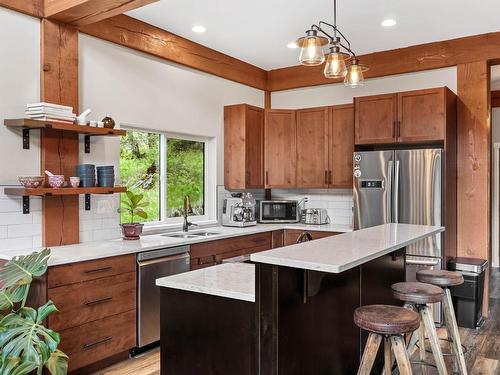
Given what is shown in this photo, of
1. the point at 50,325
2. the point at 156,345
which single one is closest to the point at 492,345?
the point at 156,345

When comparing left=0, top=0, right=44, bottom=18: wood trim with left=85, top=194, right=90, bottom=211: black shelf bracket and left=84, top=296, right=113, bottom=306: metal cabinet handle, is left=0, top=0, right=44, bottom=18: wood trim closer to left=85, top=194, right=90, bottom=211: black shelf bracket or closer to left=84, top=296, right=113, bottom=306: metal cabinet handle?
left=85, top=194, right=90, bottom=211: black shelf bracket

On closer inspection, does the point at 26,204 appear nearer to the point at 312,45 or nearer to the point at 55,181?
the point at 55,181

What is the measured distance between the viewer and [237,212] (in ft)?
16.5

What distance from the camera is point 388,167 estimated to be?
4391 millimetres

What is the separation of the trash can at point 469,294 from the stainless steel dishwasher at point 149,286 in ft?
8.69

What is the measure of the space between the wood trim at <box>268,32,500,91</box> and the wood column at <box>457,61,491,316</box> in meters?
0.11

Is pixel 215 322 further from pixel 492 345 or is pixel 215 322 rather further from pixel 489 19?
pixel 489 19

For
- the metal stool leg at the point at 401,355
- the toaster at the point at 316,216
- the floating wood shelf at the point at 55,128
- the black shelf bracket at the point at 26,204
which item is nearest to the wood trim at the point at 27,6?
the floating wood shelf at the point at 55,128

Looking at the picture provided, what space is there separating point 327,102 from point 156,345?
135 inches

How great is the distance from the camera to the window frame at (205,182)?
4426mm

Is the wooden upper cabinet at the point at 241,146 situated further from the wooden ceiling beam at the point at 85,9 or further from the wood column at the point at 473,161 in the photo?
the wood column at the point at 473,161

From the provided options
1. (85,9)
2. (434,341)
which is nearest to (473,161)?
(434,341)

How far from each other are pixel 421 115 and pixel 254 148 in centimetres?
188

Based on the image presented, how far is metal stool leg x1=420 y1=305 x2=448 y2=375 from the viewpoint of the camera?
250 centimetres
